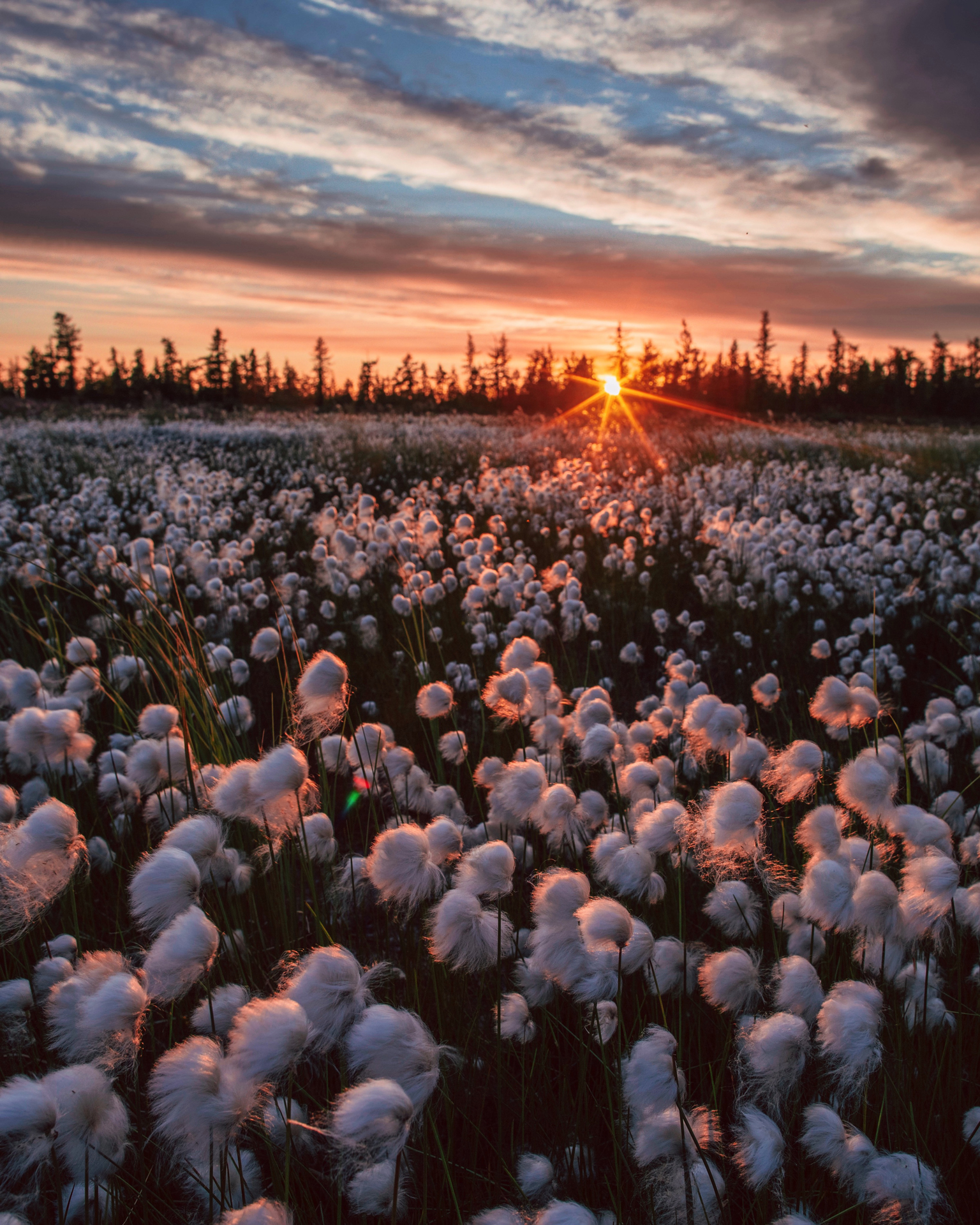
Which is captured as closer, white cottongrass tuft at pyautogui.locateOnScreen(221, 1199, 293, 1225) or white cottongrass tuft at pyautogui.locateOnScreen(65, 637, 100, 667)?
white cottongrass tuft at pyautogui.locateOnScreen(221, 1199, 293, 1225)

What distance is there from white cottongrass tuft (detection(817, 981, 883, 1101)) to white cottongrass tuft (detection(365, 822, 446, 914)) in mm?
865

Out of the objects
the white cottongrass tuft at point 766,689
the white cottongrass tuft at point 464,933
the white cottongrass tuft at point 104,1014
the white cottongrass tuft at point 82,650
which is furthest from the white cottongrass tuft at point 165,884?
the white cottongrass tuft at point 766,689

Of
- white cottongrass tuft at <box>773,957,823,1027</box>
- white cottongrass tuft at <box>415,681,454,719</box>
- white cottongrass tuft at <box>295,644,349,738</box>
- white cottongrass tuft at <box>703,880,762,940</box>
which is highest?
white cottongrass tuft at <box>295,644,349,738</box>

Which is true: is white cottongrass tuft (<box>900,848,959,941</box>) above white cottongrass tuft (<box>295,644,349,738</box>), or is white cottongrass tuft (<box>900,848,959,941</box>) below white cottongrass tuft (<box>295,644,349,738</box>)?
below

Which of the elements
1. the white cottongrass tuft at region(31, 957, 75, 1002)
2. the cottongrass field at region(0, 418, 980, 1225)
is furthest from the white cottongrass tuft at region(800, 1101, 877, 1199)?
the white cottongrass tuft at region(31, 957, 75, 1002)

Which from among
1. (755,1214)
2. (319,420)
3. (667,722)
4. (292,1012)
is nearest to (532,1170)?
(755,1214)

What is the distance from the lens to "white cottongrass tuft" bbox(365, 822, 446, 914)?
1727mm

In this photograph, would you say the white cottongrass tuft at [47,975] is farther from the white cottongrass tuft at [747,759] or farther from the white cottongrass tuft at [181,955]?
the white cottongrass tuft at [747,759]

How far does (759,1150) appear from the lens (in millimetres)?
1451

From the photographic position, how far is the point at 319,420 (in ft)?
93.6

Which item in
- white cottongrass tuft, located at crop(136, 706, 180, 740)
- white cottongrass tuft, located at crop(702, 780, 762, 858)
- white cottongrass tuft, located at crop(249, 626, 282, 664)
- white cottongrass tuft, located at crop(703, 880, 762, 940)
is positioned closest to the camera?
white cottongrass tuft, located at crop(702, 780, 762, 858)

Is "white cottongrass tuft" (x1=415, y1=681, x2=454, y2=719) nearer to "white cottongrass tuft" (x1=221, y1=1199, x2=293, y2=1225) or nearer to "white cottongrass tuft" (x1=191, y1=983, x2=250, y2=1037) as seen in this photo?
"white cottongrass tuft" (x1=191, y1=983, x2=250, y2=1037)

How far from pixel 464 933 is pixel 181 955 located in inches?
22.3

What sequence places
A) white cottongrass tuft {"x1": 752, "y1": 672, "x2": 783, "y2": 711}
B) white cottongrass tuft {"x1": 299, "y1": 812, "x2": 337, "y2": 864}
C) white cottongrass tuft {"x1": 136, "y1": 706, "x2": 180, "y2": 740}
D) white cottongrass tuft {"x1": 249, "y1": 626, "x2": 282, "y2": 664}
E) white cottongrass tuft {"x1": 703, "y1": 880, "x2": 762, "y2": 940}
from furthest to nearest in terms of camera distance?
white cottongrass tuft {"x1": 752, "y1": 672, "x2": 783, "y2": 711} → white cottongrass tuft {"x1": 249, "y1": 626, "x2": 282, "y2": 664} → white cottongrass tuft {"x1": 136, "y1": 706, "x2": 180, "y2": 740} → white cottongrass tuft {"x1": 299, "y1": 812, "x2": 337, "y2": 864} → white cottongrass tuft {"x1": 703, "y1": 880, "x2": 762, "y2": 940}
